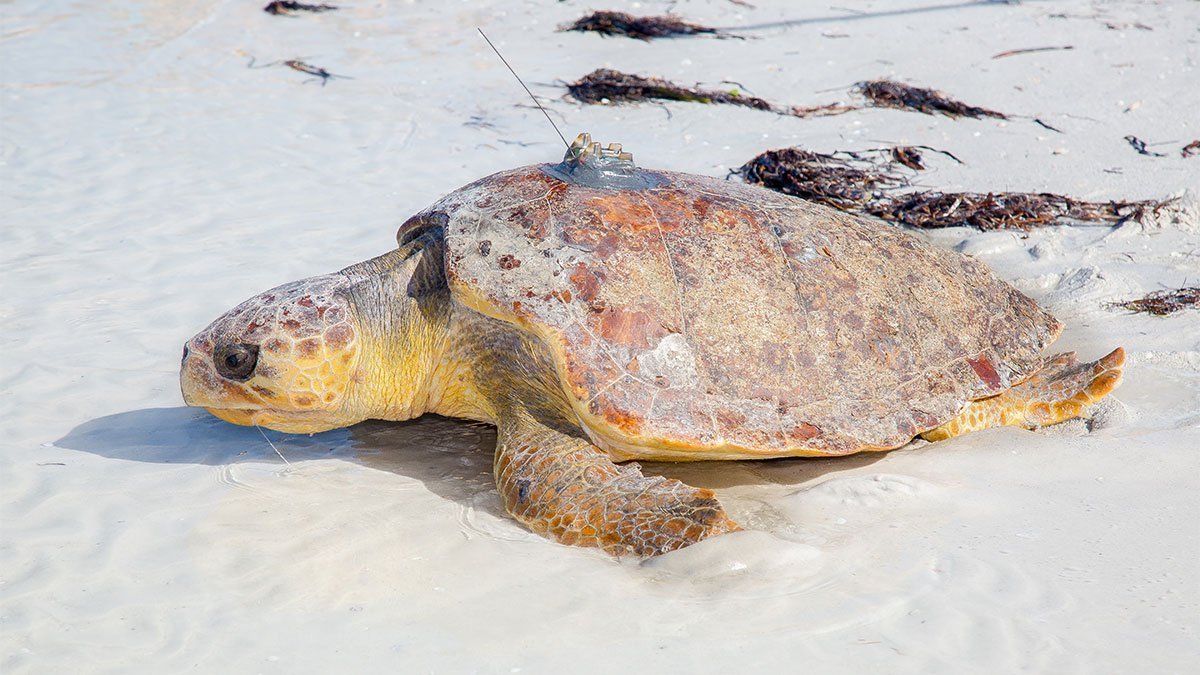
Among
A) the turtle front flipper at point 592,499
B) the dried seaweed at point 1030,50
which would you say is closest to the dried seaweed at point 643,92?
the dried seaweed at point 1030,50

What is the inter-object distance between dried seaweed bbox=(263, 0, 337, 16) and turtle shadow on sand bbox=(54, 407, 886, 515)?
5.44 m

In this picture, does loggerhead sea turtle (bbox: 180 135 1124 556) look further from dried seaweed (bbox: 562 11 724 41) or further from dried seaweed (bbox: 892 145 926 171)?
dried seaweed (bbox: 562 11 724 41)

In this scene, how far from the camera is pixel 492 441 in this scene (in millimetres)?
3176

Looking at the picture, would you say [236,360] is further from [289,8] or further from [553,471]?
[289,8]

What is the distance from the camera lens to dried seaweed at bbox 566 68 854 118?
5.95m

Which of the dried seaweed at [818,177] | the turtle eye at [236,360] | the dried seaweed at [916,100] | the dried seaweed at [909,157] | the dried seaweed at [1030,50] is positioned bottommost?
the dried seaweed at [818,177]

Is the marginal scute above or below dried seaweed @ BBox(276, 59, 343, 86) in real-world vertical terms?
above

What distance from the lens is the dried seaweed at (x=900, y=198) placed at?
4.48 metres

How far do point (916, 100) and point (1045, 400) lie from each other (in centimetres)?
301

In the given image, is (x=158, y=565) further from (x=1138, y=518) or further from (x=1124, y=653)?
(x=1138, y=518)

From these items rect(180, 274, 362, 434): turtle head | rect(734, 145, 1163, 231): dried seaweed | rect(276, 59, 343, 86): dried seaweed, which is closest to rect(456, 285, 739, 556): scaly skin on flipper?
rect(180, 274, 362, 434): turtle head

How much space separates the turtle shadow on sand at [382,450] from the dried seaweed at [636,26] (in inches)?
176

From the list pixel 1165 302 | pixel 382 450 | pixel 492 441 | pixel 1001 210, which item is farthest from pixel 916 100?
pixel 382 450

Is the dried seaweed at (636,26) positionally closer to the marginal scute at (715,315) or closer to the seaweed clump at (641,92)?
the seaweed clump at (641,92)
